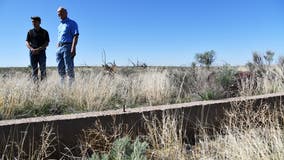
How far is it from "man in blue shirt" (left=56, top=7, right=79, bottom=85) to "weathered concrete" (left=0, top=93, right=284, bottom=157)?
13.0ft

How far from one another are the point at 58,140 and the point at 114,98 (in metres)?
2.95

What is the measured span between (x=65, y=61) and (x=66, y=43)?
1.36 feet

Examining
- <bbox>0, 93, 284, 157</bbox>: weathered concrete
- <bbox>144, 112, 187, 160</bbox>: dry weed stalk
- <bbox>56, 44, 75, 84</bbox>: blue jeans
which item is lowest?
<bbox>144, 112, 187, 160</bbox>: dry weed stalk

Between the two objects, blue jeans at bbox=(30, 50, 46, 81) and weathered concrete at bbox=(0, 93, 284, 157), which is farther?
blue jeans at bbox=(30, 50, 46, 81)

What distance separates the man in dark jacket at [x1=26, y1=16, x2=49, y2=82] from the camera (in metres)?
9.93

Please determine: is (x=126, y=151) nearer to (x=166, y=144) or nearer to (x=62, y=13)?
(x=166, y=144)

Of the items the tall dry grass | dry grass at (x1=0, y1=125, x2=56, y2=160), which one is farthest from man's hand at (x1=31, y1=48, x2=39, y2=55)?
dry grass at (x1=0, y1=125, x2=56, y2=160)

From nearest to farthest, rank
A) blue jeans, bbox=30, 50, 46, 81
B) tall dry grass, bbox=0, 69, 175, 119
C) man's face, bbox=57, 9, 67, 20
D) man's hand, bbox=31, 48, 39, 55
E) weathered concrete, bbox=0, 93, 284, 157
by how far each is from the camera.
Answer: weathered concrete, bbox=0, 93, 284, 157, tall dry grass, bbox=0, 69, 175, 119, man's face, bbox=57, 9, 67, 20, man's hand, bbox=31, 48, 39, 55, blue jeans, bbox=30, 50, 46, 81

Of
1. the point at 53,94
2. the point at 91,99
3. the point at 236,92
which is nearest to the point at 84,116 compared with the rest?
the point at 91,99

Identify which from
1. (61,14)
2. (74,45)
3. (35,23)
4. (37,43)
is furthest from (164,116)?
(35,23)

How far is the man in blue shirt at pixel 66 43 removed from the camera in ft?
30.1

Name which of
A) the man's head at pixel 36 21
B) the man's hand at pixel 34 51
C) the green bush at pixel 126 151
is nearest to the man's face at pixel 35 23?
the man's head at pixel 36 21

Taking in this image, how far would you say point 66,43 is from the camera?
9367 mm

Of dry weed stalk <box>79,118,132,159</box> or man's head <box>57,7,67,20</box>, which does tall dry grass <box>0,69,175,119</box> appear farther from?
man's head <box>57,7,67,20</box>
